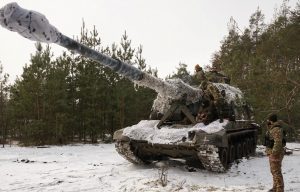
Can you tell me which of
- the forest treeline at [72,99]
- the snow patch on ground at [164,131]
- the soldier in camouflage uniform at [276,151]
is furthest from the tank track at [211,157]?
the forest treeline at [72,99]

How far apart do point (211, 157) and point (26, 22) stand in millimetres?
5327

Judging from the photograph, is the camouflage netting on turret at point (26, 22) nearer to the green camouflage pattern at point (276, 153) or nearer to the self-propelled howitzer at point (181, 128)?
the self-propelled howitzer at point (181, 128)

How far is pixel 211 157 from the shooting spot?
841cm

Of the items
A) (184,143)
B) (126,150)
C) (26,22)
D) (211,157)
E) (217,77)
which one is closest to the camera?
(26,22)

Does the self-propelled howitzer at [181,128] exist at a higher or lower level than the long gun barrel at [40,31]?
lower

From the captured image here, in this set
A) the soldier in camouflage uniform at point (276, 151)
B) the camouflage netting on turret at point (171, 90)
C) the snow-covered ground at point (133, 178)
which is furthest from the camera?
the camouflage netting on turret at point (171, 90)

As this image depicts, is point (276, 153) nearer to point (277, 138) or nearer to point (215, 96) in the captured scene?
point (277, 138)

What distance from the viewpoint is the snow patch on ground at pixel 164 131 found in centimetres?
872

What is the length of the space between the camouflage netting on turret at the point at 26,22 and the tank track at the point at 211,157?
15.1 feet

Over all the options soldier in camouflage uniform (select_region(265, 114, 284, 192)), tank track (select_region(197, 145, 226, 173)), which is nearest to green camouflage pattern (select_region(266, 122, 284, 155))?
soldier in camouflage uniform (select_region(265, 114, 284, 192))

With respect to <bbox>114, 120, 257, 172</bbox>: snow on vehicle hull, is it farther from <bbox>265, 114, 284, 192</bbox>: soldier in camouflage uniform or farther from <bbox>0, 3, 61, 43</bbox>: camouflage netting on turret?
<bbox>0, 3, 61, 43</bbox>: camouflage netting on turret

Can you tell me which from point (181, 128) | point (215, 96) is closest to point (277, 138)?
point (181, 128)

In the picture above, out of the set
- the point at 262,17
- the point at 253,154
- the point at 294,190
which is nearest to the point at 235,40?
the point at 262,17

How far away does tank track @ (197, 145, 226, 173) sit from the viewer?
27.2 feet
